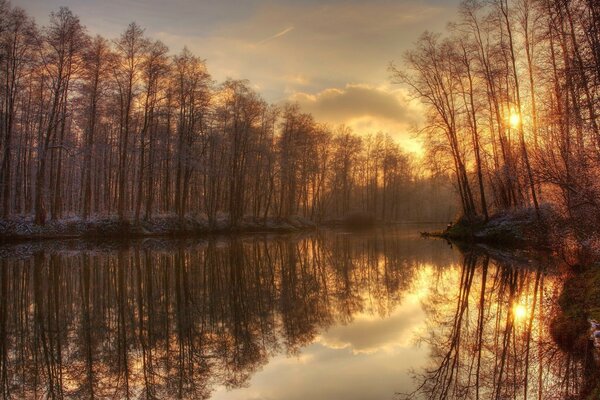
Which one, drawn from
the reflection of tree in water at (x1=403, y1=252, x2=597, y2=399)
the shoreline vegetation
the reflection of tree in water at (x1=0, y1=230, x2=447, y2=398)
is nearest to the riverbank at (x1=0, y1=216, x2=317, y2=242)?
the shoreline vegetation

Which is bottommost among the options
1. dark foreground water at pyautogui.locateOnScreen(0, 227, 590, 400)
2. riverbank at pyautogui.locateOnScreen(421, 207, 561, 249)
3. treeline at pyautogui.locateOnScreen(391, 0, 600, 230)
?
dark foreground water at pyautogui.locateOnScreen(0, 227, 590, 400)

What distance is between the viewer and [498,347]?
23.8 ft

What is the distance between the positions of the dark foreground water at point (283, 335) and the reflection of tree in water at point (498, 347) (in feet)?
0.09

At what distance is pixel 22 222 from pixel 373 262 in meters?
23.4

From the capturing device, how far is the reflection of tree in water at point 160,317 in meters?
6.56

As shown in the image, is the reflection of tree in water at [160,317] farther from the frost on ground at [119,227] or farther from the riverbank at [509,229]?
the frost on ground at [119,227]

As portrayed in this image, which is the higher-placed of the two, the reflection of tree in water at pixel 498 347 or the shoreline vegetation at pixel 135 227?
the shoreline vegetation at pixel 135 227

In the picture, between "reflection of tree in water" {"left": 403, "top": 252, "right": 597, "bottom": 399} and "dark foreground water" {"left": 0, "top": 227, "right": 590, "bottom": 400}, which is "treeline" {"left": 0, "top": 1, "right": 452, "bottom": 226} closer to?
"dark foreground water" {"left": 0, "top": 227, "right": 590, "bottom": 400}

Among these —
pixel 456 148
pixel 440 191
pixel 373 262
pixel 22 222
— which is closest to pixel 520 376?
pixel 373 262

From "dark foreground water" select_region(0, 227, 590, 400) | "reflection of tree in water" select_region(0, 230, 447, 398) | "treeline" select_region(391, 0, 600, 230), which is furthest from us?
"treeline" select_region(391, 0, 600, 230)

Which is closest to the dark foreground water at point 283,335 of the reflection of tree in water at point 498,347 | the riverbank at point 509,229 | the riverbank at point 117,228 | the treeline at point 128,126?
the reflection of tree in water at point 498,347

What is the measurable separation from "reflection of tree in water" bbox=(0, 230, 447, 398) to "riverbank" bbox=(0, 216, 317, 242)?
33.1ft

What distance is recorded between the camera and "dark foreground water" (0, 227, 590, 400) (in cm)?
614

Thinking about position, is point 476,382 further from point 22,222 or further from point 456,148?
point 22,222
